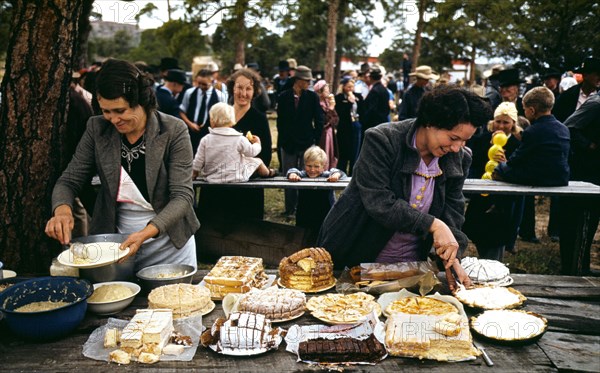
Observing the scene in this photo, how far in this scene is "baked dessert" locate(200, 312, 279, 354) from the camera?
188 cm

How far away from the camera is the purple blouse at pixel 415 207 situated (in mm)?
2742

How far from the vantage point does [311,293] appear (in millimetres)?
2459

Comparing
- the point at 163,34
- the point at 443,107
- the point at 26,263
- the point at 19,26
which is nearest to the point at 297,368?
the point at 443,107

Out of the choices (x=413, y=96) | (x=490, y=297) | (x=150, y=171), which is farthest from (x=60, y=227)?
(x=413, y=96)

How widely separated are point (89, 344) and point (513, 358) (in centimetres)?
160

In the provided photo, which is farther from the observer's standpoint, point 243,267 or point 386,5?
point 386,5

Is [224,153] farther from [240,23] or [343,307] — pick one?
[240,23]

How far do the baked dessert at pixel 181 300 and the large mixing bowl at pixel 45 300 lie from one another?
277 mm

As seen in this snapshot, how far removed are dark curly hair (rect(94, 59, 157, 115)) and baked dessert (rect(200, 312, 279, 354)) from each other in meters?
1.25

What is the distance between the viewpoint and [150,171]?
103 inches

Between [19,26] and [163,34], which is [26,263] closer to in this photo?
[19,26]

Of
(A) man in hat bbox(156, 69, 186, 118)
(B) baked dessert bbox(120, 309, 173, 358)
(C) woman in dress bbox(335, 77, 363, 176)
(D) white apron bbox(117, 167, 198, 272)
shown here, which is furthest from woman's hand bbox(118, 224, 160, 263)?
(C) woman in dress bbox(335, 77, 363, 176)

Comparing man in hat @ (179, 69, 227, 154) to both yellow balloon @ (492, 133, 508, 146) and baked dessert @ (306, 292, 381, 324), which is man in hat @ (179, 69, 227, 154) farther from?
baked dessert @ (306, 292, 381, 324)

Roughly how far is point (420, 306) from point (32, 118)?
252cm
